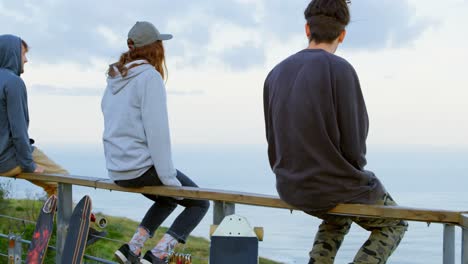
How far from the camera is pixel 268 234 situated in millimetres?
3361

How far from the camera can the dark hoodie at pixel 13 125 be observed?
4840 mm

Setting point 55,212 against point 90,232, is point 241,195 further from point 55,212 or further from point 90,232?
point 55,212

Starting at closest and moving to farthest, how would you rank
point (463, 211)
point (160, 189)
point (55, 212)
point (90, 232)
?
1. point (463, 211)
2. point (160, 189)
3. point (90, 232)
4. point (55, 212)

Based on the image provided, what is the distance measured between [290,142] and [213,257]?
67 centimetres

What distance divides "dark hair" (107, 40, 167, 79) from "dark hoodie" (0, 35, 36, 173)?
113cm

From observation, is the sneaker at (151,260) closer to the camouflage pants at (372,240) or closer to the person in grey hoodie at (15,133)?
the camouflage pants at (372,240)

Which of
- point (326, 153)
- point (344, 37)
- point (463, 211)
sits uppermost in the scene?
point (344, 37)

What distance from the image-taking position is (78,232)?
4.41m

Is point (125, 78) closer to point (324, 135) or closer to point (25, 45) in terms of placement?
point (324, 135)

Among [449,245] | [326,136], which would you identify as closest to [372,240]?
[449,245]

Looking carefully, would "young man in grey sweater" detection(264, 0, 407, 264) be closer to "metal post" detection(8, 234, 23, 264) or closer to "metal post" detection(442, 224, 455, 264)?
"metal post" detection(442, 224, 455, 264)

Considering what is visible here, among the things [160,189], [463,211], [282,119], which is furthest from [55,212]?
[463,211]

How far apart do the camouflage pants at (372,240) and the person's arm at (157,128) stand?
96cm

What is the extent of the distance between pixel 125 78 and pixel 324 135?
1.31m
